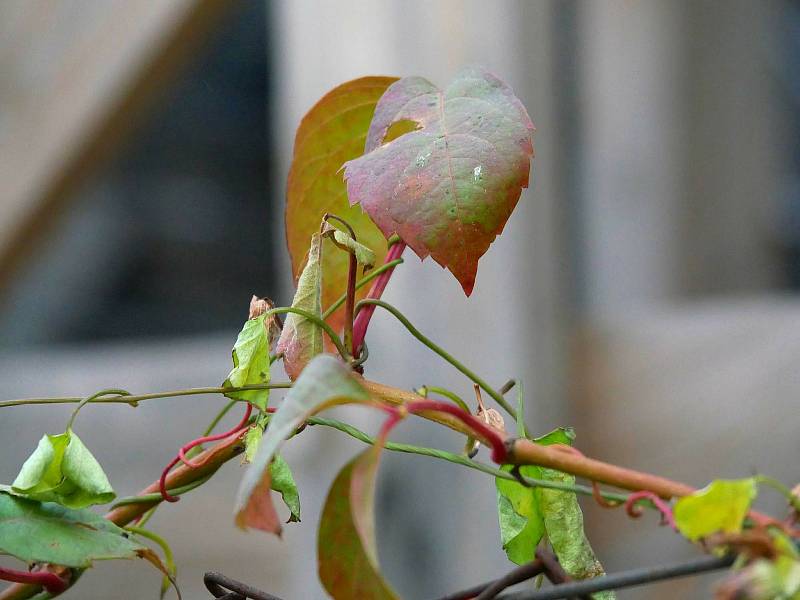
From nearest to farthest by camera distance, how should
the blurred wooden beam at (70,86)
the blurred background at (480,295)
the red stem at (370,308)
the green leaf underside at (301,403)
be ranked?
the green leaf underside at (301,403)
the red stem at (370,308)
the blurred background at (480,295)
the blurred wooden beam at (70,86)

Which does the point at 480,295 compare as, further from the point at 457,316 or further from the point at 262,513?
the point at 262,513

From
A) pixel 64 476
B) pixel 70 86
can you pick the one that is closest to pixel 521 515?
pixel 64 476

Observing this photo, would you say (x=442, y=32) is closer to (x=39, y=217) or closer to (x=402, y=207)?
(x=39, y=217)

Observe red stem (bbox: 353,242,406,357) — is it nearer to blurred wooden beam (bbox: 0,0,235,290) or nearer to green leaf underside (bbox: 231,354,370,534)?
green leaf underside (bbox: 231,354,370,534)

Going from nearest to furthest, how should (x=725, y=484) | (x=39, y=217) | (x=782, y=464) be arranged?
(x=725, y=484)
(x=782, y=464)
(x=39, y=217)

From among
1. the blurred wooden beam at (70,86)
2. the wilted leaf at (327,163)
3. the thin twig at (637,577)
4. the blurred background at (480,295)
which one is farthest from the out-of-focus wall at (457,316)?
the thin twig at (637,577)

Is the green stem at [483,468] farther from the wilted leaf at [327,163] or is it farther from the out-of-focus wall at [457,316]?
the out-of-focus wall at [457,316]

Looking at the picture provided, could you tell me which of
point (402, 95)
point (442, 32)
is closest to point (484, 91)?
point (402, 95)
